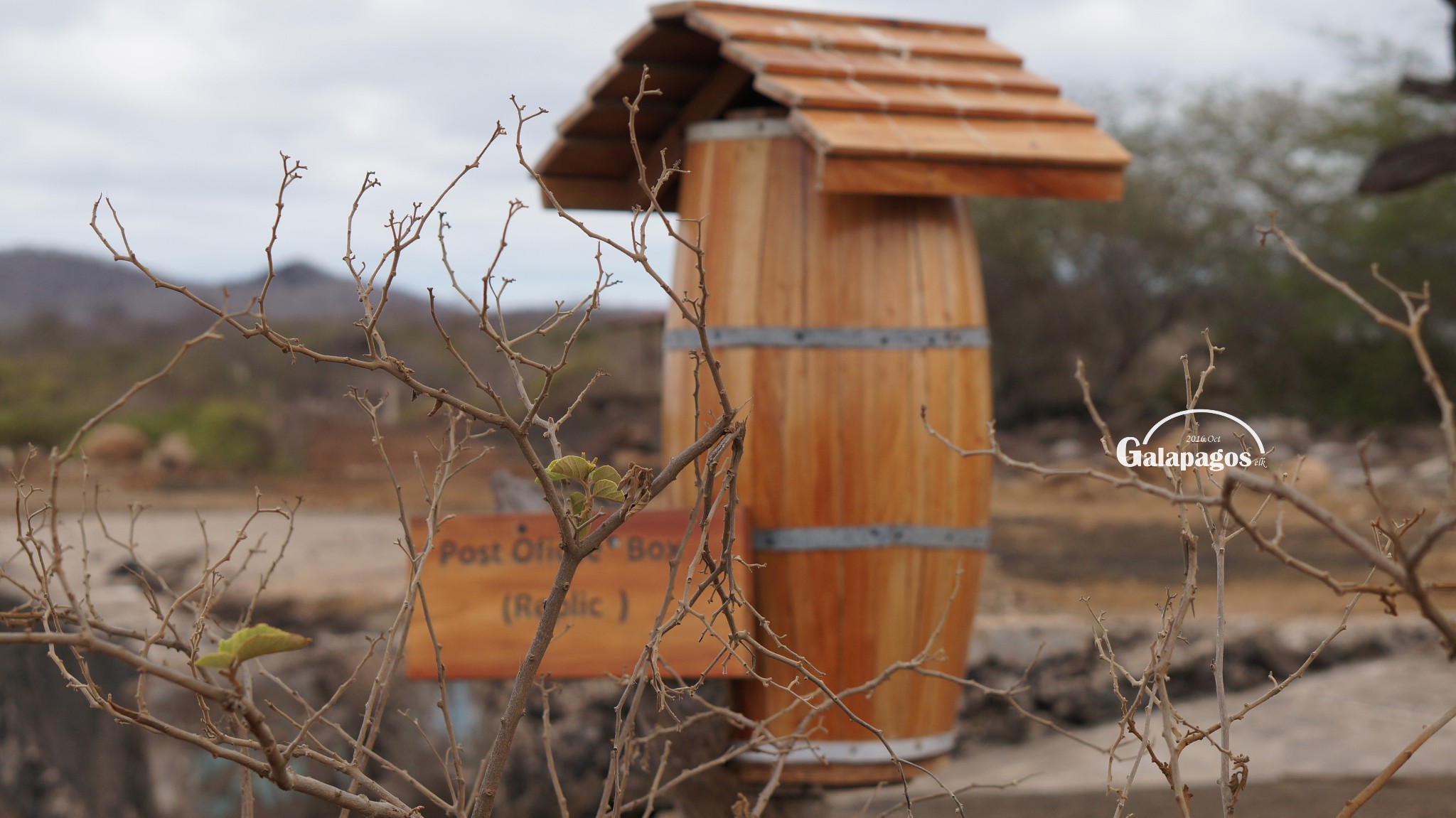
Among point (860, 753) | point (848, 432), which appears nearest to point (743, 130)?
point (848, 432)

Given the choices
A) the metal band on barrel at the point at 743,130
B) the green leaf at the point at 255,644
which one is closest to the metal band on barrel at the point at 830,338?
the metal band on barrel at the point at 743,130

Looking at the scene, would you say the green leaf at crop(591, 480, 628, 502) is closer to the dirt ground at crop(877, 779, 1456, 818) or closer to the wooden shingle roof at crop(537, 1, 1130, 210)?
the wooden shingle roof at crop(537, 1, 1130, 210)

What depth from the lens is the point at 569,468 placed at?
36.0 inches

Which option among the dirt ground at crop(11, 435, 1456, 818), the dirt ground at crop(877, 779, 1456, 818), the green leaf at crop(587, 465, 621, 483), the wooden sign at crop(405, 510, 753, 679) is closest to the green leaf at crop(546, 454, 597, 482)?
the green leaf at crop(587, 465, 621, 483)

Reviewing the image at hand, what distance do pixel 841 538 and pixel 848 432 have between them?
0.22 meters

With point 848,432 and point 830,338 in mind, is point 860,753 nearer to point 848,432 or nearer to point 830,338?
point 848,432

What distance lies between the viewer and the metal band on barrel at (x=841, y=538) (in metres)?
2.43

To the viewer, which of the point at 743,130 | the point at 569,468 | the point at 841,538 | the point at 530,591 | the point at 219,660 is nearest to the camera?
the point at 219,660

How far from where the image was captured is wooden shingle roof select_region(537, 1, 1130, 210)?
231 cm

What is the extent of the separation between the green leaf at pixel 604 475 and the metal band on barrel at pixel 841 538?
4.61 ft

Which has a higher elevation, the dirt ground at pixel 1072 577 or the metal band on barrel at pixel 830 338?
the metal band on barrel at pixel 830 338

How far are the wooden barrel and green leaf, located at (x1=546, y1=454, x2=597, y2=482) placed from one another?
1.49m

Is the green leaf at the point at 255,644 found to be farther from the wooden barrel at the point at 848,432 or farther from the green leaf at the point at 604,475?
the wooden barrel at the point at 848,432

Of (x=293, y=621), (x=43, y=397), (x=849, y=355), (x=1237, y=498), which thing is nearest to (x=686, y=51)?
(x=849, y=355)
